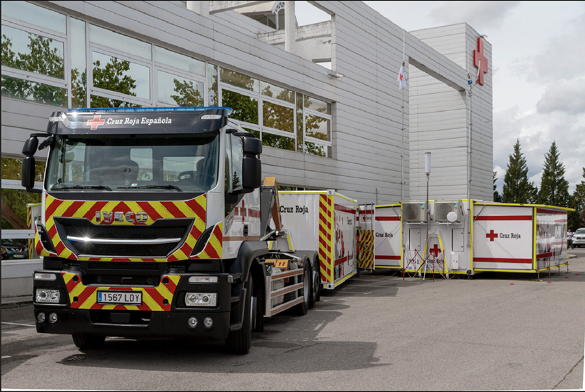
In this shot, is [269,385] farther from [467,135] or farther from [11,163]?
[467,135]

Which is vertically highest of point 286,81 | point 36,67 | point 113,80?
point 286,81

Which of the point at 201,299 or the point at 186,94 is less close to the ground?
the point at 186,94

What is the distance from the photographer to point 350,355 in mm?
7496

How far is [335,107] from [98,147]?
18630mm

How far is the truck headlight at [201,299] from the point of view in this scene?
6.71 m

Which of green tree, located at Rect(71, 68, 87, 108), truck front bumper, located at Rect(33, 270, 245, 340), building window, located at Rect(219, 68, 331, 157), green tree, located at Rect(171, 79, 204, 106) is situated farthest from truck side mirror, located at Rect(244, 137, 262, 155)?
building window, located at Rect(219, 68, 331, 157)

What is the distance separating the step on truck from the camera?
6.75m

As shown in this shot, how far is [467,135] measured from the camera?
39281mm

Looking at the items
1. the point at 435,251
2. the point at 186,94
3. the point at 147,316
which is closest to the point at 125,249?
the point at 147,316

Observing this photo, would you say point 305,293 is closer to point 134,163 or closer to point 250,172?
point 250,172

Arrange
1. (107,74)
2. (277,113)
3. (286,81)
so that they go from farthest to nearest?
1. (286,81)
2. (277,113)
3. (107,74)

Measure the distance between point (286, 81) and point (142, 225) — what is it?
16.2 metres

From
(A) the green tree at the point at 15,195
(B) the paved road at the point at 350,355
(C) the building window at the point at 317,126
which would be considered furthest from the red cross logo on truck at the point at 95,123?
(C) the building window at the point at 317,126

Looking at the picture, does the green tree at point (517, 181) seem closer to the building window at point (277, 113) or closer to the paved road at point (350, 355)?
the building window at point (277, 113)
